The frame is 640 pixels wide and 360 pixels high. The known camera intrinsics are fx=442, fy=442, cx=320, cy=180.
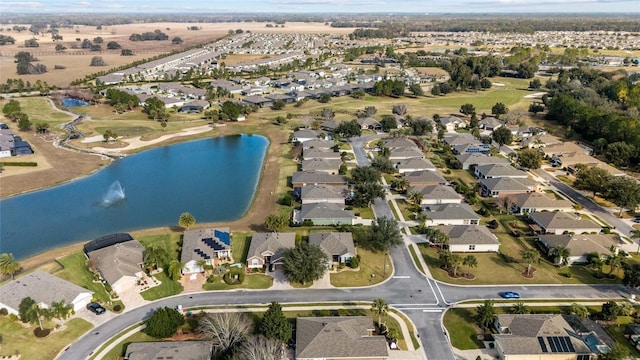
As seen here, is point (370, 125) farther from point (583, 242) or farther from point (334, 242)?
point (583, 242)

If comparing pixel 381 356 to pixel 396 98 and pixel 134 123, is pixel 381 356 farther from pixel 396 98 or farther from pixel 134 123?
pixel 396 98

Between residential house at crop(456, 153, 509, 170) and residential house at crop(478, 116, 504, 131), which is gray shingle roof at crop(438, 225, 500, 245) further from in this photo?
residential house at crop(478, 116, 504, 131)

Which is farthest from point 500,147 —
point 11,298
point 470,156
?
point 11,298

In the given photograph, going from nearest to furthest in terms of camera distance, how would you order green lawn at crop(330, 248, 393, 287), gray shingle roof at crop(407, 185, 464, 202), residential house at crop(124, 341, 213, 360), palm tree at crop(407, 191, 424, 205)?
residential house at crop(124, 341, 213, 360), green lawn at crop(330, 248, 393, 287), palm tree at crop(407, 191, 424, 205), gray shingle roof at crop(407, 185, 464, 202)

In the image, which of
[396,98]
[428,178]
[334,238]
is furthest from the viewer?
[396,98]

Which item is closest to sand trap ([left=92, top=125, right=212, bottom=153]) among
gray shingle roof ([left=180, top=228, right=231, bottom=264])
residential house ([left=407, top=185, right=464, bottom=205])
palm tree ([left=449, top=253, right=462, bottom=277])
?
gray shingle roof ([left=180, top=228, right=231, bottom=264])

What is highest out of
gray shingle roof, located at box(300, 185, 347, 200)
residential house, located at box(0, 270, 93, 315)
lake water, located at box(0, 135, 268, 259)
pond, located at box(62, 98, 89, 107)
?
pond, located at box(62, 98, 89, 107)

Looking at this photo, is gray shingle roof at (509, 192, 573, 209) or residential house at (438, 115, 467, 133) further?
residential house at (438, 115, 467, 133)
